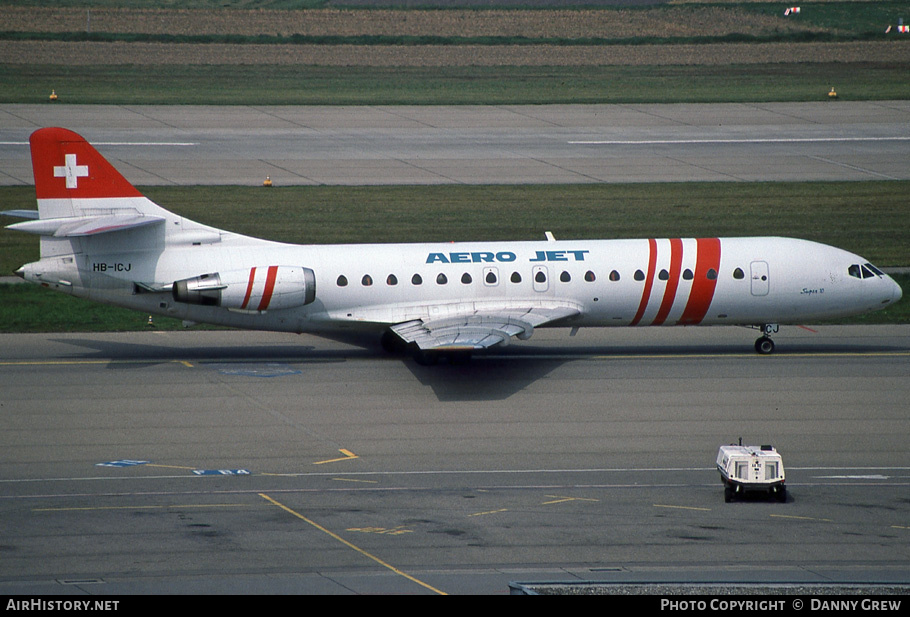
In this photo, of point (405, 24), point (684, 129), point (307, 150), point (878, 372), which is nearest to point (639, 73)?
point (684, 129)

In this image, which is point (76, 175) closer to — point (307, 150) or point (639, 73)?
point (307, 150)

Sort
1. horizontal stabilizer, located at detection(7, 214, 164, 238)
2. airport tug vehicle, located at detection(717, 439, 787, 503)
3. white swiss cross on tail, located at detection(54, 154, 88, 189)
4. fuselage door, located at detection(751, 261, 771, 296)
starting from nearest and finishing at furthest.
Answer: airport tug vehicle, located at detection(717, 439, 787, 503) < horizontal stabilizer, located at detection(7, 214, 164, 238) < white swiss cross on tail, located at detection(54, 154, 88, 189) < fuselage door, located at detection(751, 261, 771, 296)

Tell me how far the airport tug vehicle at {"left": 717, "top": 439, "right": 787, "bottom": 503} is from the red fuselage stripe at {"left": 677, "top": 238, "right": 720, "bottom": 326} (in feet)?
36.5

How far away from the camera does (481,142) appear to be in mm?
62781

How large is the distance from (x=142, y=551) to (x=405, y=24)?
254ft

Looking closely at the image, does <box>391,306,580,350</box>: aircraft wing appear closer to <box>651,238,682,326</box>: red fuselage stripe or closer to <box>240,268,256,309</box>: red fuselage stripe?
<box>651,238,682,326</box>: red fuselage stripe

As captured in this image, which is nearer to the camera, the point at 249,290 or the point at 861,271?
the point at 249,290

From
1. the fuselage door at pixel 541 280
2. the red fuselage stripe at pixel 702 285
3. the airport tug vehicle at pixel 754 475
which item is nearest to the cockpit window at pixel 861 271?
the red fuselage stripe at pixel 702 285

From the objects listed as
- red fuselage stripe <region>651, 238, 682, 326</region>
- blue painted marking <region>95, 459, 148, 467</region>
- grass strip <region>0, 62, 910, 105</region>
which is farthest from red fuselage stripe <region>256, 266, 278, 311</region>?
grass strip <region>0, 62, 910, 105</region>

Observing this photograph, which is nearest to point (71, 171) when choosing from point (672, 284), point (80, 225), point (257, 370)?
point (80, 225)

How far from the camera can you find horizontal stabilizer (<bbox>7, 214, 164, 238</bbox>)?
29531 millimetres

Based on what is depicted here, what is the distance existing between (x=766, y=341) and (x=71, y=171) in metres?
19.7

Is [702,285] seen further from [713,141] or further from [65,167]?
[713,141]

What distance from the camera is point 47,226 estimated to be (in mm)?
29844
